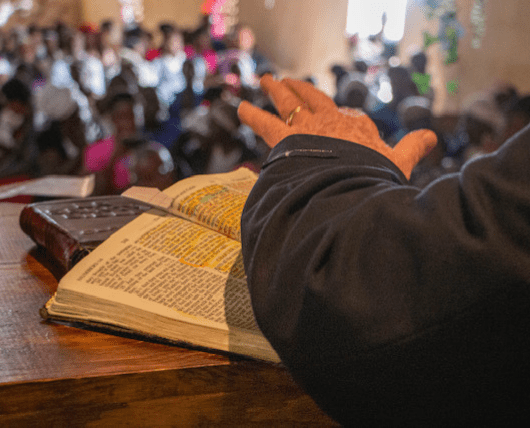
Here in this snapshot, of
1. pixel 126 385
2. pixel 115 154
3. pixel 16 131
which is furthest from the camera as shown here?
pixel 16 131

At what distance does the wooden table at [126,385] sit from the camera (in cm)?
40

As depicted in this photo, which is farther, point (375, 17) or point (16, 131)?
point (375, 17)

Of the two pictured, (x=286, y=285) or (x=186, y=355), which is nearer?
(x=286, y=285)

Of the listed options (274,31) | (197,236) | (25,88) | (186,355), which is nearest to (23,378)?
(186,355)

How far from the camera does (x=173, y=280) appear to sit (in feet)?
1.70

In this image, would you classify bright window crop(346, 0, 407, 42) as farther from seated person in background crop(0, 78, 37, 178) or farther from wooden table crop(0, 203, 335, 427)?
wooden table crop(0, 203, 335, 427)

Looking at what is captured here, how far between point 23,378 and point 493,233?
336mm

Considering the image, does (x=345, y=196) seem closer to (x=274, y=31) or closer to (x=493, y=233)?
(x=493, y=233)

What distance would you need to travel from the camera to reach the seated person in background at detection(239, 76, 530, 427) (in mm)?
286

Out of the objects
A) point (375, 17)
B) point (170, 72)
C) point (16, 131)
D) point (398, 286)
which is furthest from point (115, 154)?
point (375, 17)

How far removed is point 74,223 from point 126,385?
0.91ft

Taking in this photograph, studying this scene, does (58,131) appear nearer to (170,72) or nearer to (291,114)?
(170,72)

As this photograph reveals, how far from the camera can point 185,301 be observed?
0.49 m

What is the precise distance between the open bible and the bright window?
12.0 ft
